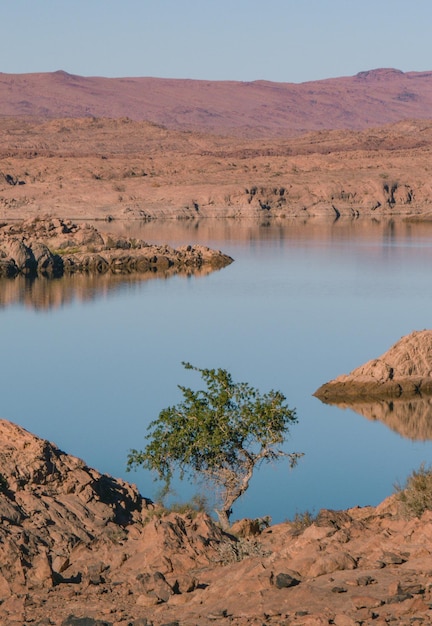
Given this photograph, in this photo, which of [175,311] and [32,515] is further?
[175,311]

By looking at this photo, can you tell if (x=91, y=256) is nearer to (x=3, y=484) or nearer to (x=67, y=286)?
(x=67, y=286)

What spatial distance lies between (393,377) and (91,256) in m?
30.6

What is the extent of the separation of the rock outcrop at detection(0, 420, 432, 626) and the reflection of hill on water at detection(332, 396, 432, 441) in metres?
9.79

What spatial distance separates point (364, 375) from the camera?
85.7 ft

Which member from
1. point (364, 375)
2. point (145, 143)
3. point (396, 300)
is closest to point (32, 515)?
point (364, 375)

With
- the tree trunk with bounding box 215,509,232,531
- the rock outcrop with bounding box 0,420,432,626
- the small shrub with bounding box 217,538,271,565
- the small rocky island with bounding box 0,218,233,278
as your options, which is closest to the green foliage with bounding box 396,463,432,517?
the rock outcrop with bounding box 0,420,432,626

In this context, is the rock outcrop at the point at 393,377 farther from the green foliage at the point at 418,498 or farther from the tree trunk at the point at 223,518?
the green foliage at the point at 418,498

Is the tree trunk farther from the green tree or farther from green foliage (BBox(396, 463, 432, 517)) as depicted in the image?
green foliage (BBox(396, 463, 432, 517))

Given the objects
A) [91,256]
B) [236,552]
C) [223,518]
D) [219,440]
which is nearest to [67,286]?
[91,256]

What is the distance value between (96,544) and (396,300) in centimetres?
3193

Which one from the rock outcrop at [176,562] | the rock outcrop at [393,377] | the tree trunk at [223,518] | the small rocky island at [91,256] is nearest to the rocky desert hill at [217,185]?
the small rocky island at [91,256]

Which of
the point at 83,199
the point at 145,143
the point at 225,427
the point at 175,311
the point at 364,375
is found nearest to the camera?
the point at 225,427

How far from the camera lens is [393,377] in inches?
1023

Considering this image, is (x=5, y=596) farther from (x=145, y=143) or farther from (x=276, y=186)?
(x=145, y=143)
